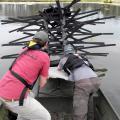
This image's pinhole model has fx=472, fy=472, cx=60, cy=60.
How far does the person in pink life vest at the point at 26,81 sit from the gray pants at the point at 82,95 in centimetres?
162

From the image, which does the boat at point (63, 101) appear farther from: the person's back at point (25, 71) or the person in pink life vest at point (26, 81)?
the person's back at point (25, 71)

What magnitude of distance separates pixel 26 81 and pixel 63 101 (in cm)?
309

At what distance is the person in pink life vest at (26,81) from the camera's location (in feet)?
25.8

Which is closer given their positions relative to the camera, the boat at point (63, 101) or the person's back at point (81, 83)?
the person's back at point (81, 83)

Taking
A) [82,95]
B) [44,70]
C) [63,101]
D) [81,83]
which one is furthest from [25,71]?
[63,101]

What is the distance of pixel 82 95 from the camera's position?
9.64m

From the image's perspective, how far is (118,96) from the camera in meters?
17.0

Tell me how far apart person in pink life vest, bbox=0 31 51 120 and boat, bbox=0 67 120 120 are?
1.98 meters

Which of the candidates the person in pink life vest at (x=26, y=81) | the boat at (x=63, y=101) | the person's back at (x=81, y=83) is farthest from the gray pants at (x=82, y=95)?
the person in pink life vest at (x=26, y=81)

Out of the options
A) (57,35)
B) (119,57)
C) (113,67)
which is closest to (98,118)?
(57,35)

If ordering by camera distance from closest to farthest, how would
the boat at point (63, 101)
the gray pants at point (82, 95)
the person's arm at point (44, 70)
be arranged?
the person's arm at point (44, 70)
the gray pants at point (82, 95)
the boat at point (63, 101)

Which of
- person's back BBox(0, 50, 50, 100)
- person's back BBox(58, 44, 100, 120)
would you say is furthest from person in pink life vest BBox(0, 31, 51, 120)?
person's back BBox(58, 44, 100, 120)

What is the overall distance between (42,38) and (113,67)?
50.3ft

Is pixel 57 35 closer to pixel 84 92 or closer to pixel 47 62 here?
pixel 84 92
